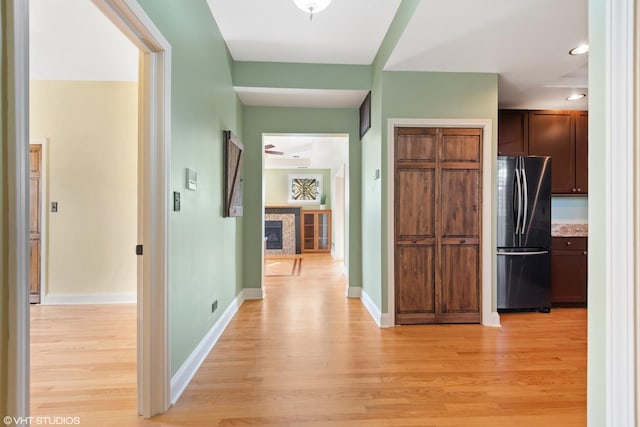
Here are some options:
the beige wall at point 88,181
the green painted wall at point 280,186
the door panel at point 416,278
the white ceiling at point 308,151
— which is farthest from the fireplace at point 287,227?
the door panel at point 416,278

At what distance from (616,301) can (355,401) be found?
152 cm

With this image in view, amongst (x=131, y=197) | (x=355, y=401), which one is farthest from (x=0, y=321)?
(x=131, y=197)

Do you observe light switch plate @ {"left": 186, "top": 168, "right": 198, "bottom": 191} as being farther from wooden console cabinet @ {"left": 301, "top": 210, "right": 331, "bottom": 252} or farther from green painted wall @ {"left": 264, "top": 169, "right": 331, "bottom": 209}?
green painted wall @ {"left": 264, "top": 169, "right": 331, "bottom": 209}

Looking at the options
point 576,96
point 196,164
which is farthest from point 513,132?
point 196,164

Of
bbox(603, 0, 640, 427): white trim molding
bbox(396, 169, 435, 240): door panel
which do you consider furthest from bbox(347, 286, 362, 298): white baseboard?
bbox(603, 0, 640, 427): white trim molding

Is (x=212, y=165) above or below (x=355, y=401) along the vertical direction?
above

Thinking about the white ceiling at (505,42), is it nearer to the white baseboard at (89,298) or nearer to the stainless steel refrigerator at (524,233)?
the stainless steel refrigerator at (524,233)

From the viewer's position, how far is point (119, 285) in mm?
3820

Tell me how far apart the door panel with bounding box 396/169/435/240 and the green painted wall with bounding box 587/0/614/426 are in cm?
231

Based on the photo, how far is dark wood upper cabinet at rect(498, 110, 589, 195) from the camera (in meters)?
3.79

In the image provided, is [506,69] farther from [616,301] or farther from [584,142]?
[616,301]

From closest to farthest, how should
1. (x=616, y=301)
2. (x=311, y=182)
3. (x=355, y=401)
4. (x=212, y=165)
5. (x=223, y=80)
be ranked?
(x=616, y=301), (x=355, y=401), (x=212, y=165), (x=223, y=80), (x=311, y=182)

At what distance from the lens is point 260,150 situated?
13.8ft

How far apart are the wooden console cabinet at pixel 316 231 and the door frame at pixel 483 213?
5.87m
